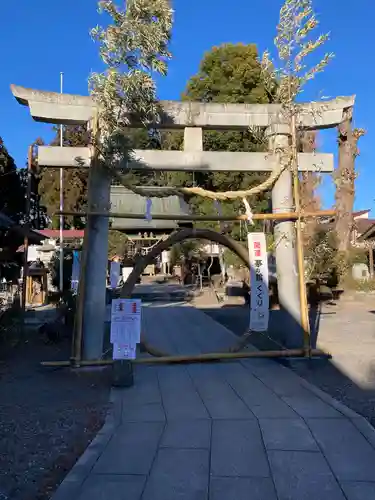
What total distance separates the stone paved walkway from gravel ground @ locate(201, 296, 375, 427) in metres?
0.40

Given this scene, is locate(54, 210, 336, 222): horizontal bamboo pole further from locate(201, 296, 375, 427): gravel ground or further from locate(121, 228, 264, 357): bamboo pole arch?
locate(201, 296, 375, 427): gravel ground

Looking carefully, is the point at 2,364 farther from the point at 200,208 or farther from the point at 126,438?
the point at 200,208

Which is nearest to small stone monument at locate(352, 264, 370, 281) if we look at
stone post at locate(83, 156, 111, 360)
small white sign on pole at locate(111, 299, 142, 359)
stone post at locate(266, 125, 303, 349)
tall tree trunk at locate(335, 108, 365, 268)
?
tall tree trunk at locate(335, 108, 365, 268)

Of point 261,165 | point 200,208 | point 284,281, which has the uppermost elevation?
point 200,208

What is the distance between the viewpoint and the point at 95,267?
7.31 meters

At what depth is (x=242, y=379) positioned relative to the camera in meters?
6.86

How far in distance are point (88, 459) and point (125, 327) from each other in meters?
2.56

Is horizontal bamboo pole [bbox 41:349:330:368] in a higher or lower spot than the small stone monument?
lower

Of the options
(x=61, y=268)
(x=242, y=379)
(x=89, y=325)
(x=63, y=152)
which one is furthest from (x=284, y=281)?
(x=61, y=268)

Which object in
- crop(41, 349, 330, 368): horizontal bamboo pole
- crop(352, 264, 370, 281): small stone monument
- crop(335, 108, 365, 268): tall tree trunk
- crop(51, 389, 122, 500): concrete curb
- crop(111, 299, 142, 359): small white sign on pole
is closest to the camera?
crop(51, 389, 122, 500): concrete curb

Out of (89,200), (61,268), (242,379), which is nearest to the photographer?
(242,379)

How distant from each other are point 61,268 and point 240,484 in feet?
51.6

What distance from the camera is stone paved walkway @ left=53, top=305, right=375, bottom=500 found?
3355mm

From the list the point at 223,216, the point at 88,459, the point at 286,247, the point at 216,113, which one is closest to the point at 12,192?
the point at 216,113
